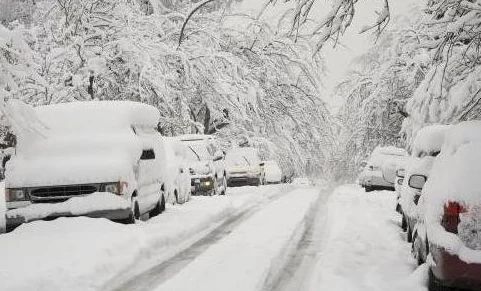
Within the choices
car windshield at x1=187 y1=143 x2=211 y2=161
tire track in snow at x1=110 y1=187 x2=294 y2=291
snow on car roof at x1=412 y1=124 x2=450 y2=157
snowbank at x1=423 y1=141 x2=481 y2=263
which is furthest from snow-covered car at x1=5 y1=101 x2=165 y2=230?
car windshield at x1=187 y1=143 x2=211 y2=161

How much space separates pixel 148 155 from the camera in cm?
1281

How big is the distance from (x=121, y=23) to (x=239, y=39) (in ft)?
33.6

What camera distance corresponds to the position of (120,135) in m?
12.4

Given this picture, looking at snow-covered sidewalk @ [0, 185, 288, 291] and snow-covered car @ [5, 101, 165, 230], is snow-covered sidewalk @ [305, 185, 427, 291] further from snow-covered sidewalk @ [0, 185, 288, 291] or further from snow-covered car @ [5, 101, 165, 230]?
snow-covered car @ [5, 101, 165, 230]

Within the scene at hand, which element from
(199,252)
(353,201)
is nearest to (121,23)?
(353,201)

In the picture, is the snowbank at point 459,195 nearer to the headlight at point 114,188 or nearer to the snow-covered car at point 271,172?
the headlight at point 114,188

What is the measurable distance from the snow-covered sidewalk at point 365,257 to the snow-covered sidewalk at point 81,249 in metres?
2.41

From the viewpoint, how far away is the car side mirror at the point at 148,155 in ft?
41.1

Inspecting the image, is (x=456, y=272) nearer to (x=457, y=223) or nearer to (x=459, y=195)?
(x=457, y=223)

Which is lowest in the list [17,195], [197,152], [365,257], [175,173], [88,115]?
[365,257]

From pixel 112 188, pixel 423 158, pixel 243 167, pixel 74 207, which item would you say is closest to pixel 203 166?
pixel 243 167

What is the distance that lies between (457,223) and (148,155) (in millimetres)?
7920

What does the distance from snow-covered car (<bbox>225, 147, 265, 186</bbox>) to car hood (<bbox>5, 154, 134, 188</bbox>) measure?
1830cm

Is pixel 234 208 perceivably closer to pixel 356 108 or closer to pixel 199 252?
pixel 199 252
